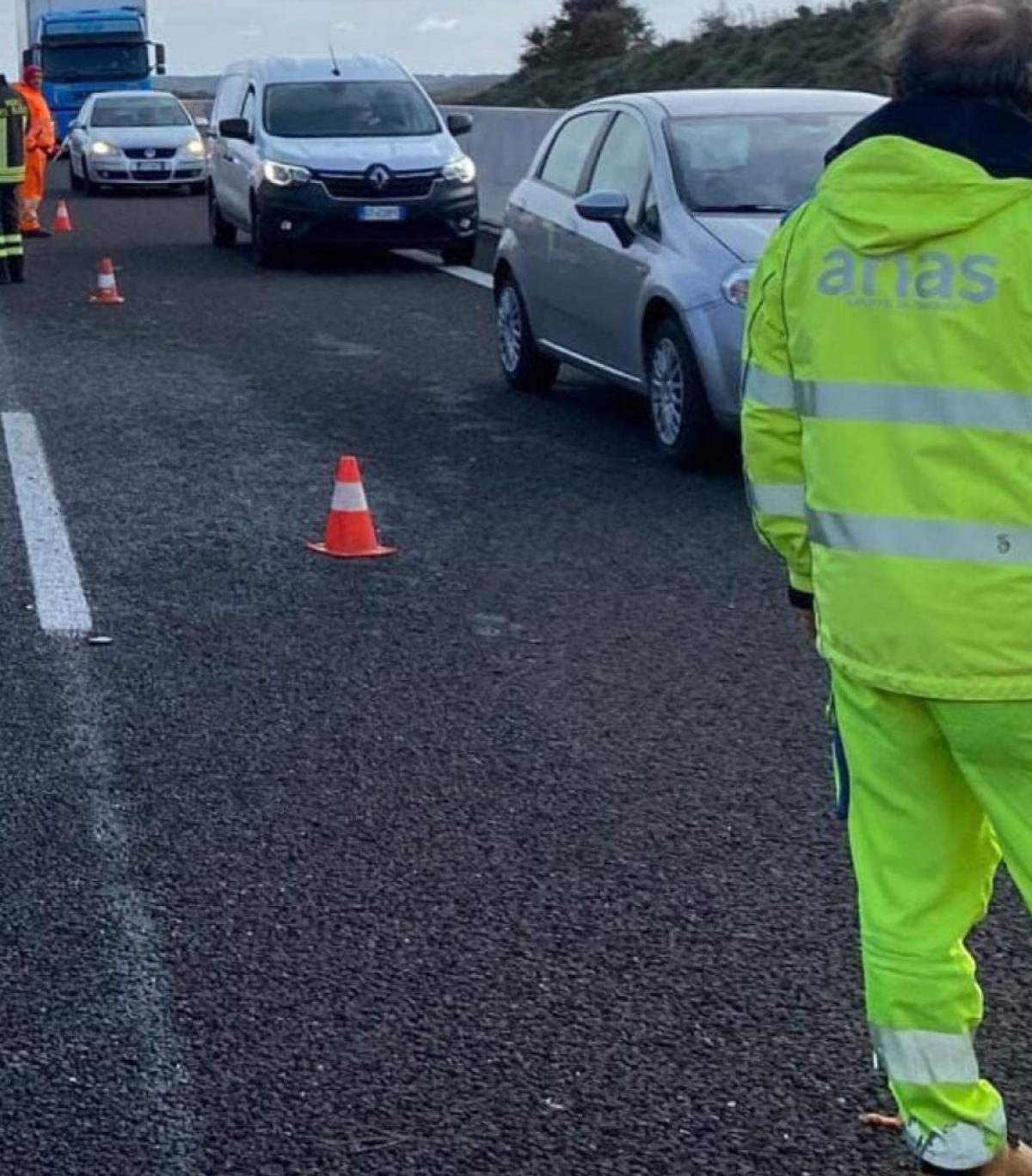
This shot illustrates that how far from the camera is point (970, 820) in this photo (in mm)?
3482

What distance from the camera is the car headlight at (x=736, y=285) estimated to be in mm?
9945

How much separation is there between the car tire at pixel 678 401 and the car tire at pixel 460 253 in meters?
10.5

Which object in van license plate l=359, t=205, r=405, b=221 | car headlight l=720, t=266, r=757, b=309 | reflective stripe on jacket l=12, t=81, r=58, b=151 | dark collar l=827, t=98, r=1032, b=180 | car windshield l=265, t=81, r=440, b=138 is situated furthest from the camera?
reflective stripe on jacket l=12, t=81, r=58, b=151

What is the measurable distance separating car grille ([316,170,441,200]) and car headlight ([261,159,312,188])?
0.12 m

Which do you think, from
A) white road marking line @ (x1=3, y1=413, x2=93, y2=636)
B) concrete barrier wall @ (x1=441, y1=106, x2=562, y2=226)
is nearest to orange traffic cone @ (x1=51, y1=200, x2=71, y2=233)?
concrete barrier wall @ (x1=441, y1=106, x2=562, y2=226)

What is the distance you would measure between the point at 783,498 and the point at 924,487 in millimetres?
364

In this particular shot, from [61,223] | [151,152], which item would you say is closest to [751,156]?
[61,223]

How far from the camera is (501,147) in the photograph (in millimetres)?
25719

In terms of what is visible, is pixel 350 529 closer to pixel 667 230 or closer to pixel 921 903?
pixel 667 230

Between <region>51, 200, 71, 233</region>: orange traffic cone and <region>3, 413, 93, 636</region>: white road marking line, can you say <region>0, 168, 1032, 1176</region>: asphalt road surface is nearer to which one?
<region>3, 413, 93, 636</region>: white road marking line

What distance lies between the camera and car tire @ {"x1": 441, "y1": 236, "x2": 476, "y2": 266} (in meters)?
20.9

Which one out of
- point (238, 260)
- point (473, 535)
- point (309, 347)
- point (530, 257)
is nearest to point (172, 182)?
point (238, 260)

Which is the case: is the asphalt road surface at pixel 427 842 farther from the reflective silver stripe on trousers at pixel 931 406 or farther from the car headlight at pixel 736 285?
the reflective silver stripe on trousers at pixel 931 406

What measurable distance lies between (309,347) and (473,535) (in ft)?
21.4
